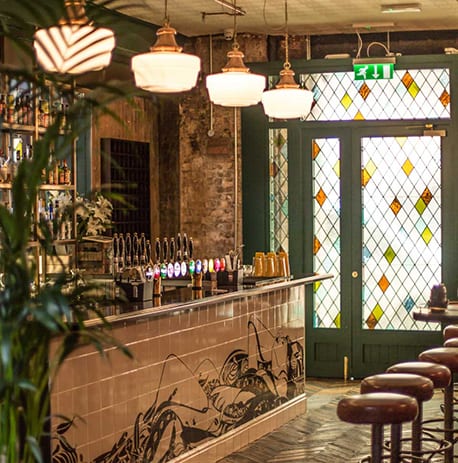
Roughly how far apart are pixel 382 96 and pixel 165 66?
425 centimetres

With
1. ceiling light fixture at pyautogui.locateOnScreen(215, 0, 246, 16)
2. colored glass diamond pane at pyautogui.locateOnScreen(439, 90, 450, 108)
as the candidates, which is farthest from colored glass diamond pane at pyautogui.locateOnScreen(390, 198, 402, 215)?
ceiling light fixture at pyautogui.locateOnScreen(215, 0, 246, 16)

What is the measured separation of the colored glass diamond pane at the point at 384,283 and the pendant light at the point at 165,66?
4.25 metres

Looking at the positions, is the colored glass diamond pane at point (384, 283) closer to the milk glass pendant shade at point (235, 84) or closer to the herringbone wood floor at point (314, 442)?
the herringbone wood floor at point (314, 442)

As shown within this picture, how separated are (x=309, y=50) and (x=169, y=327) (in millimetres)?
4985

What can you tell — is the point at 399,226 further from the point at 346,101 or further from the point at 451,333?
the point at 451,333

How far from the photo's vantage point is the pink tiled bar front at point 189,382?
5023 millimetres

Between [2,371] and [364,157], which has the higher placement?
[364,157]

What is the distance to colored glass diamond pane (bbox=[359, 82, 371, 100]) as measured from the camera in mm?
9656

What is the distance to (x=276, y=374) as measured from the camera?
756 cm

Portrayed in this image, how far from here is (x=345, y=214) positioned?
383 inches

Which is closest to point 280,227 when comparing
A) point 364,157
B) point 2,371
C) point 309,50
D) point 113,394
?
point 364,157

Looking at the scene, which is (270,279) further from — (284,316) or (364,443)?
(364,443)

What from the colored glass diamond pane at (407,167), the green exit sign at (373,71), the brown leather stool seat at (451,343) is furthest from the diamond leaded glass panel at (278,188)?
the brown leather stool seat at (451,343)

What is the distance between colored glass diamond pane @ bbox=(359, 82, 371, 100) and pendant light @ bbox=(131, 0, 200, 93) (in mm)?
3974
